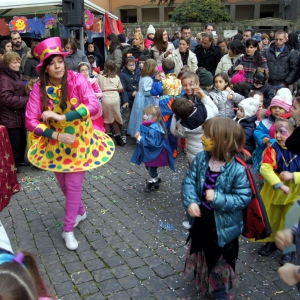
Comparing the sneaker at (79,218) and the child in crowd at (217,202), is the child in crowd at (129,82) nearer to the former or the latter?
the sneaker at (79,218)

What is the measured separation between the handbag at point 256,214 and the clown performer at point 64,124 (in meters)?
1.57

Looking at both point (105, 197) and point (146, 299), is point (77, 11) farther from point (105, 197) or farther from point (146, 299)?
point (146, 299)

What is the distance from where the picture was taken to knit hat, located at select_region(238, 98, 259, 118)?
453cm

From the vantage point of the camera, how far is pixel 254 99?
4648 mm

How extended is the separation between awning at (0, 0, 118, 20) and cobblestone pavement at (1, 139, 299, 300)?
522 centimetres

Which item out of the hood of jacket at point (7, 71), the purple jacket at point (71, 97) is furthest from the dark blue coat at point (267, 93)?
the hood of jacket at point (7, 71)

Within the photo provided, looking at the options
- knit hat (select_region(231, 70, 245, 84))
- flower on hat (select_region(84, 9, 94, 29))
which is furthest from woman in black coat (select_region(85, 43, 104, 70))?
knit hat (select_region(231, 70, 245, 84))

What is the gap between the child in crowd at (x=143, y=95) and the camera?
6838 millimetres

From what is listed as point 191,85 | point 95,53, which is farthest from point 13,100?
point 95,53

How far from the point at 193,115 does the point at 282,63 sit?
152 inches

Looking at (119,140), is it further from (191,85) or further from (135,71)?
(191,85)

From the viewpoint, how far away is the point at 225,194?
257 centimetres

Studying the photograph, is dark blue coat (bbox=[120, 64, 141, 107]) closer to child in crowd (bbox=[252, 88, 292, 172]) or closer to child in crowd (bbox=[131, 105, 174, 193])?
child in crowd (bbox=[131, 105, 174, 193])

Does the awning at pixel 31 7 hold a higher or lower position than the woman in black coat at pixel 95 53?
higher
